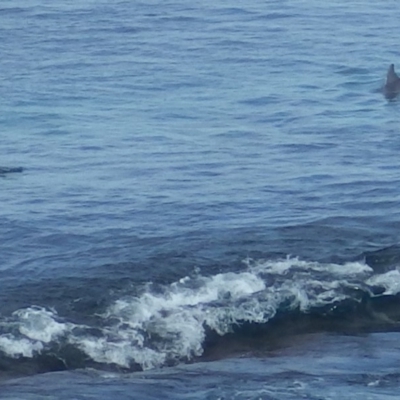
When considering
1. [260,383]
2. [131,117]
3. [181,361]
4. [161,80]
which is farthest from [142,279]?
[161,80]

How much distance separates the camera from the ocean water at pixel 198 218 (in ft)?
66.8

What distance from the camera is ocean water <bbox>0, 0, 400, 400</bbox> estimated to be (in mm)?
20375

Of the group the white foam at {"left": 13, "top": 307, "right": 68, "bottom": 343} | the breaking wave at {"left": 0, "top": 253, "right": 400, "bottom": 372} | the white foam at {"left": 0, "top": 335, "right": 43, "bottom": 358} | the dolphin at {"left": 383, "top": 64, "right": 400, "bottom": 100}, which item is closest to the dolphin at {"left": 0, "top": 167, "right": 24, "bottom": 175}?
the breaking wave at {"left": 0, "top": 253, "right": 400, "bottom": 372}

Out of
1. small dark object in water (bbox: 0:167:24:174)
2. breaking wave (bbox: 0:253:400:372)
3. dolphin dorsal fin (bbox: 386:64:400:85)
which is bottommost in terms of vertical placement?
breaking wave (bbox: 0:253:400:372)

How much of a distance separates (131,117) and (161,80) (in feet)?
15.8

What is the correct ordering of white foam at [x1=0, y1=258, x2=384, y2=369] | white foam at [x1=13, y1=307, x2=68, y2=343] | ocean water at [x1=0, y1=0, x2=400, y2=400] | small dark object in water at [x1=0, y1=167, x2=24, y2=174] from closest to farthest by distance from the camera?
1. ocean water at [x1=0, y1=0, x2=400, y2=400]
2. white foam at [x1=0, y1=258, x2=384, y2=369]
3. white foam at [x1=13, y1=307, x2=68, y2=343]
4. small dark object in water at [x1=0, y1=167, x2=24, y2=174]

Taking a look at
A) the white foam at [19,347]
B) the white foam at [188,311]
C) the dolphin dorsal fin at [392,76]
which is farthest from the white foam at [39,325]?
the dolphin dorsal fin at [392,76]

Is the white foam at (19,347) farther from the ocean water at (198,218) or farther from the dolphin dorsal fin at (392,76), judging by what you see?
the dolphin dorsal fin at (392,76)

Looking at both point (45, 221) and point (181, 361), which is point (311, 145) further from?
point (181, 361)

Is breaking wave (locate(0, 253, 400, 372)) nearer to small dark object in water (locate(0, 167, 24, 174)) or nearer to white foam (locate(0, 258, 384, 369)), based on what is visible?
white foam (locate(0, 258, 384, 369))

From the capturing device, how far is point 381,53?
142 feet

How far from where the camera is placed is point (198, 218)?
26516 mm

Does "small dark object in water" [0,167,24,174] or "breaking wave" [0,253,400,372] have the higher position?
"small dark object in water" [0,167,24,174]

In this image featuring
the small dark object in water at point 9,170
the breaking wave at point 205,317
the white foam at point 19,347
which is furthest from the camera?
the small dark object in water at point 9,170
